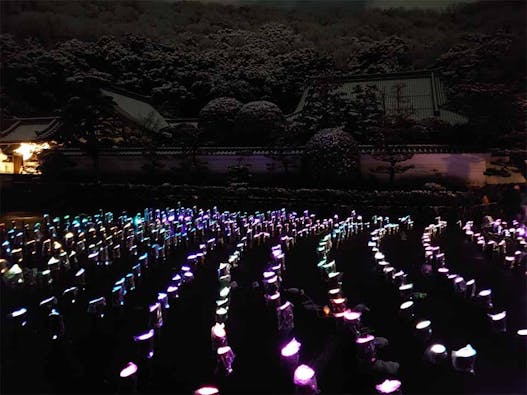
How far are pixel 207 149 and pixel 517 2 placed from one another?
19.0m

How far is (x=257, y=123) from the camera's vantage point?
18.8m

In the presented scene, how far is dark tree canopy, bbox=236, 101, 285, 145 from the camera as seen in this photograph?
18.9m

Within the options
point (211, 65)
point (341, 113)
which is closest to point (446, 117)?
point (341, 113)

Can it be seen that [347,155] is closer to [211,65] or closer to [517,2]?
[517,2]

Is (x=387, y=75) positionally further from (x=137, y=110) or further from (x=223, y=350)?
(x=223, y=350)

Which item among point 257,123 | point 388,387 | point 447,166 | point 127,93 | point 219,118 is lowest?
point 388,387

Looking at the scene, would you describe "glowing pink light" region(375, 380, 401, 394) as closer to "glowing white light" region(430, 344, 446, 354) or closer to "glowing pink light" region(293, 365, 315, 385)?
"glowing pink light" region(293, 365, 315, 385)

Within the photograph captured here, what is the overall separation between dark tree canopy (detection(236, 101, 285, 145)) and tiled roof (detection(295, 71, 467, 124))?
3.08 metres

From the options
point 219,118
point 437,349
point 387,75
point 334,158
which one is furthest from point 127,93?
point 437,349

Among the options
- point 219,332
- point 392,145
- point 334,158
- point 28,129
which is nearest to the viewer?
point 219,332

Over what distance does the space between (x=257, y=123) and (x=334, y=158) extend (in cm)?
513

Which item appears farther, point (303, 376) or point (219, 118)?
point (219, 118)

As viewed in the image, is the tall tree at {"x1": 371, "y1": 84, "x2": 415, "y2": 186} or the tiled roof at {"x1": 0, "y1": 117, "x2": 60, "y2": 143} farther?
the tiled roof at {"x1": 0, "y1": 117, "x2": 60, "y2": 143}

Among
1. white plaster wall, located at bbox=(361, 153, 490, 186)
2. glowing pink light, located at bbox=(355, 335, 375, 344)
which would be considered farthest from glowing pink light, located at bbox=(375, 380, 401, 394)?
white plaster wall, located at bbox=(361, 153, 490, 186)
